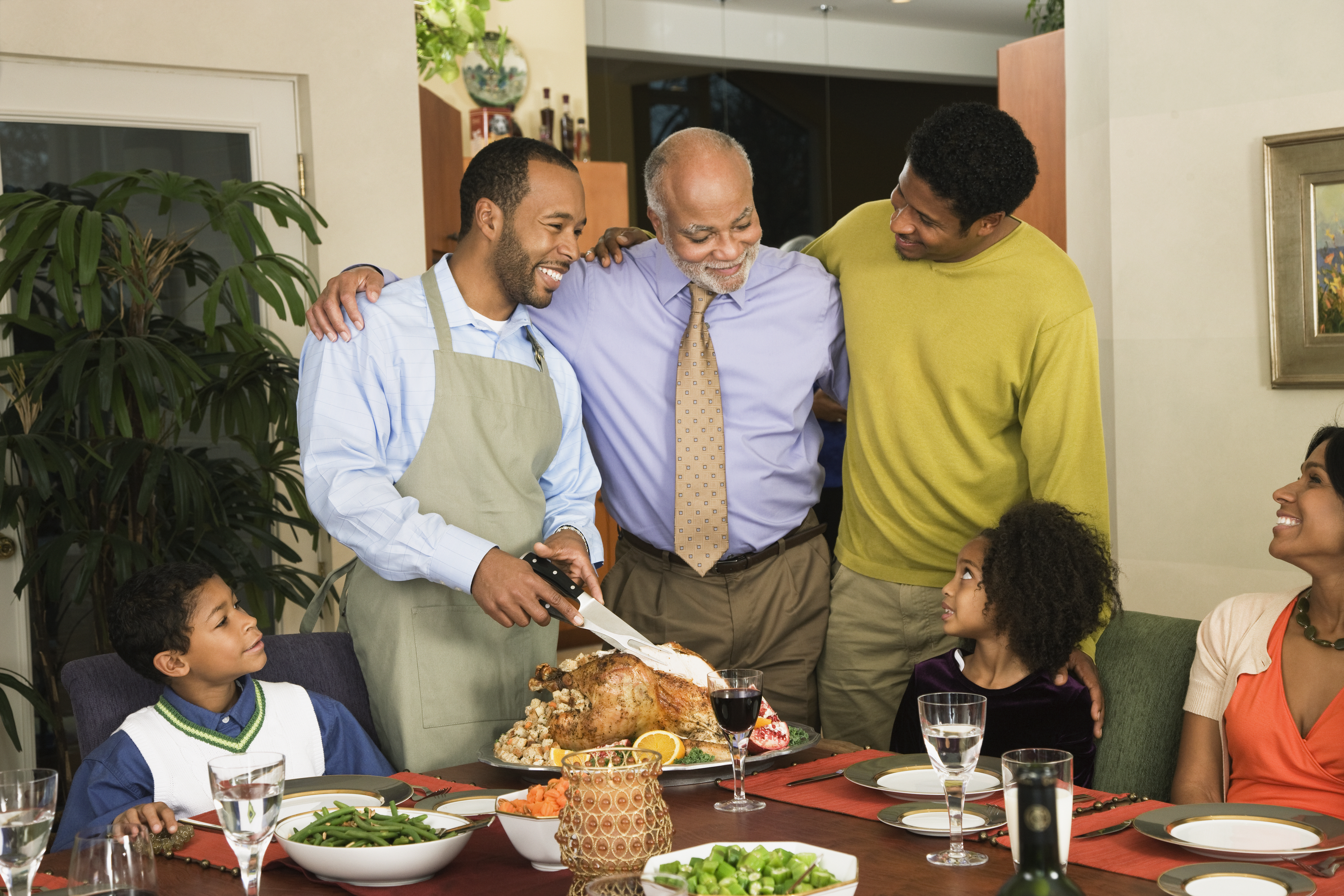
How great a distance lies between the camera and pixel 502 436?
6.94ft

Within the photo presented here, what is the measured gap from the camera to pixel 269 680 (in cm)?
213

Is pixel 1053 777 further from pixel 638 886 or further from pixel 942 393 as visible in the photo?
pixel 942 393

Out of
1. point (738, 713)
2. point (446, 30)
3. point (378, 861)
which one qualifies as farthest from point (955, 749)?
point (446, 30)

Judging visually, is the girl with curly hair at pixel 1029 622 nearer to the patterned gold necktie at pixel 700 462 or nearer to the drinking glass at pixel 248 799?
the patterned gold necktie at pixel 700 462

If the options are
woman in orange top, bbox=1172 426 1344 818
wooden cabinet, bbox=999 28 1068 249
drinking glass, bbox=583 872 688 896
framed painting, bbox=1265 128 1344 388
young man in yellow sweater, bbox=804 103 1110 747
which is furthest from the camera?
wooden cabinet, bbox=999 28 1068 249

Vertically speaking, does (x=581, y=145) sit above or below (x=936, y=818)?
above

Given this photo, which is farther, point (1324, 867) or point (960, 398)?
point (960, 398)

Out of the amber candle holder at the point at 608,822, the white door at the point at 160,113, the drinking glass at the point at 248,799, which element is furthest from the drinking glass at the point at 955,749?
the white door at the point at 160,113

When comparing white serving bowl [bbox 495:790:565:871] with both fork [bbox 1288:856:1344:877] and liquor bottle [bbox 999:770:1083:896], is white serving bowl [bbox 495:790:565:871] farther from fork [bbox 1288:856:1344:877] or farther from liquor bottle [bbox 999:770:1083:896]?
fork [bbox 1288:856:1344:877]

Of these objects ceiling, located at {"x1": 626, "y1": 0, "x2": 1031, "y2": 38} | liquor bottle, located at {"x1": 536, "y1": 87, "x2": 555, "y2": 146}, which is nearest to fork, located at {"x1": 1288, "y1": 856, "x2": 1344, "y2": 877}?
liquor bottle, located at {"x1": 536, "y1": 87, "x2": 555, "y2": 146}

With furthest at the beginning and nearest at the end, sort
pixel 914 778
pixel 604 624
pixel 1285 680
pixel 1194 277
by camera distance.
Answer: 1. pixel 1194 277
2. pixel 1285 680
3. pixel 604 624
4. pixel 914 778

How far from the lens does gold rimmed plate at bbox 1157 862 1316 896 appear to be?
1201 millimetres

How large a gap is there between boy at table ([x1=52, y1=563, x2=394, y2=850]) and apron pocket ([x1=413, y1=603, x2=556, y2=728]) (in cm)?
13

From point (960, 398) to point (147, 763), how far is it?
4.93ft
